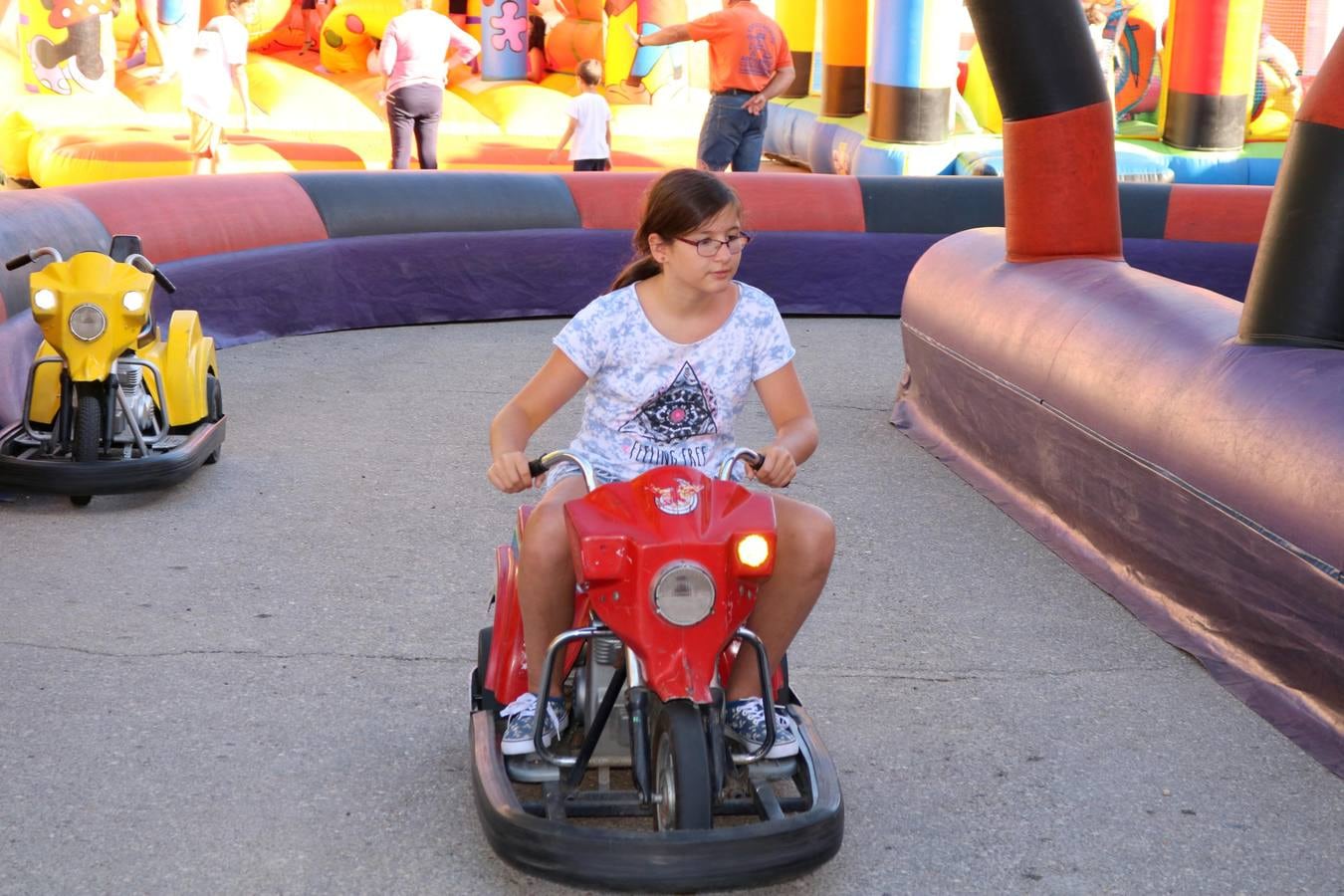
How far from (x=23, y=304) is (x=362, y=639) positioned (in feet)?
9.39

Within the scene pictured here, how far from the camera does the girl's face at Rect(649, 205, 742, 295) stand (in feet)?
10.3

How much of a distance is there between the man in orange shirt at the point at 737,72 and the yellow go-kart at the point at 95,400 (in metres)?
5.28

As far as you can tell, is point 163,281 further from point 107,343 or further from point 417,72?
point 417,72

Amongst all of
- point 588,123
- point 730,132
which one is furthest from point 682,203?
point 588,123

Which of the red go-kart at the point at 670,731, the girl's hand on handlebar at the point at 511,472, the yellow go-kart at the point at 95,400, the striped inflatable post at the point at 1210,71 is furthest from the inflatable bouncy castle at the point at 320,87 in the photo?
the red go-kart at the point at 670,731

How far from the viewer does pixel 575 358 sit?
3.25 metres

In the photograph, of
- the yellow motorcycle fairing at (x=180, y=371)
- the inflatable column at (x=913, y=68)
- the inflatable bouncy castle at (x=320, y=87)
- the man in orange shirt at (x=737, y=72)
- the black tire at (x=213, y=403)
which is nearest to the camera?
the yellow motorcycle fairing at (x=180, y=371)

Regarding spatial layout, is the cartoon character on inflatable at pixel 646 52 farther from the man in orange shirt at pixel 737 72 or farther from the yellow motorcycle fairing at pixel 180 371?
the yellow motorcycle fairing at pixel 180 371

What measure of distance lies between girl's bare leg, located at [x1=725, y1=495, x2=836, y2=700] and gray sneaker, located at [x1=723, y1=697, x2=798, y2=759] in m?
0.04

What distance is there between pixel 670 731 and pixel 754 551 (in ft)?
1.08

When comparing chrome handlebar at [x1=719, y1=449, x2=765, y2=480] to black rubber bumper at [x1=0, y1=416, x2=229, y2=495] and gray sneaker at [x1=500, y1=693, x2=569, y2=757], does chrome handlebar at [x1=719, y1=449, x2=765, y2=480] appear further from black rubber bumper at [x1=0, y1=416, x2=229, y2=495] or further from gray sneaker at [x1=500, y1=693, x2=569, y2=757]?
black rubber bumper at [x1=0, y1=416, x2=229, y2=495]

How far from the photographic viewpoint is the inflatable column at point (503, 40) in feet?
54.5

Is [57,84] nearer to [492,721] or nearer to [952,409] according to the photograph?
[952,409]

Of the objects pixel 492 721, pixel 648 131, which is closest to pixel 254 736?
pixel 492 721
